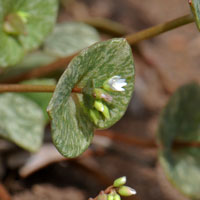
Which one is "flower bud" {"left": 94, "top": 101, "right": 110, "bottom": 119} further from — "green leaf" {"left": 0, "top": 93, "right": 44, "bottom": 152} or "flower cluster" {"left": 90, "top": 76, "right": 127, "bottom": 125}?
"green leaf" {"left": 0, "top": 93, "right": 44, "bottom": 152}

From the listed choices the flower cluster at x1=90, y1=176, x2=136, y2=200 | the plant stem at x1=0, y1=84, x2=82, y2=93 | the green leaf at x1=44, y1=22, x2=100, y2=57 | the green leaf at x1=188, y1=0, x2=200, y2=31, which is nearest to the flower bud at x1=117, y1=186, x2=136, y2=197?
the flower cluster at x1=90, y1=176, x2=136, y2=200

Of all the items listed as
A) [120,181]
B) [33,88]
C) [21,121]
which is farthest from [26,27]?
[120,181]

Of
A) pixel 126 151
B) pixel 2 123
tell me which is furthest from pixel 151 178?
pixel 2 123

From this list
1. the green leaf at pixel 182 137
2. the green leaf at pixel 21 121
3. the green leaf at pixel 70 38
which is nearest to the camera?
the green leaf at pixel 21 121

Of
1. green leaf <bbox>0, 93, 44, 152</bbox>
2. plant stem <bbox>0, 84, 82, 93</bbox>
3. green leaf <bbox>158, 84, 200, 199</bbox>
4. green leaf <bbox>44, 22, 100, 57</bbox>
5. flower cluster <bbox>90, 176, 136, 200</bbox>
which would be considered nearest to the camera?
flower cluster <bbox>90, 176, 136, 200</bbox>

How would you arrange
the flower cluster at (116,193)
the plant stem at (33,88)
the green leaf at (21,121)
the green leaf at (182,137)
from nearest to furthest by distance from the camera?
the flower cluster at (116,193), the plant stem at (33,88), the green leaf at (21,121), the green leaf at (182,137)

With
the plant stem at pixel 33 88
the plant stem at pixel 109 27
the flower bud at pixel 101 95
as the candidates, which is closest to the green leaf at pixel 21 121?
the plant stem at pixel 33 88

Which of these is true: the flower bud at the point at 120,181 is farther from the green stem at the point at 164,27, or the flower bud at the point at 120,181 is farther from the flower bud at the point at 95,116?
the green stem at the point at 164,27

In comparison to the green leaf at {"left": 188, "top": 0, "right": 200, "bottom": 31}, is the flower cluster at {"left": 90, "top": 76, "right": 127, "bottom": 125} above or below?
below
